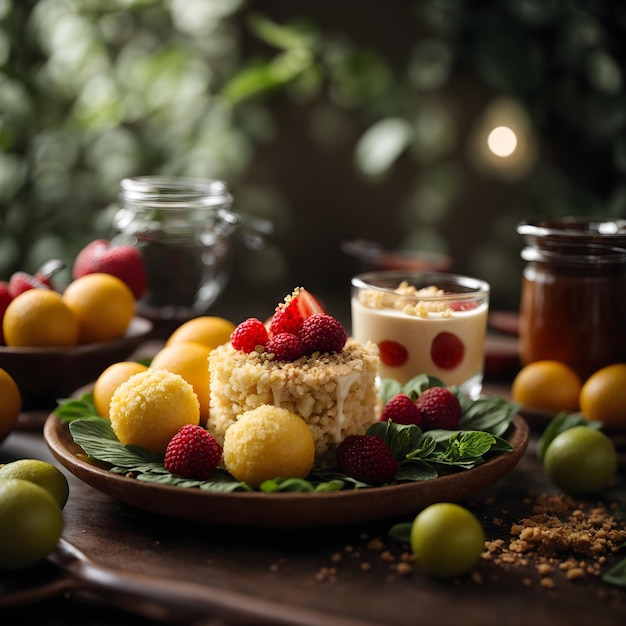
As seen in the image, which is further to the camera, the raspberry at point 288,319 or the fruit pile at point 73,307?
the fruit pile at point 73,307

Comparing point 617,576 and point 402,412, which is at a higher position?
point 402,412

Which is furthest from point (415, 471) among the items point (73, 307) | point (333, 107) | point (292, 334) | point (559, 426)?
point (333, 107)

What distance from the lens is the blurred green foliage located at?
Answer: 2.38 metres

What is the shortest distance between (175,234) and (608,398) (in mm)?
925

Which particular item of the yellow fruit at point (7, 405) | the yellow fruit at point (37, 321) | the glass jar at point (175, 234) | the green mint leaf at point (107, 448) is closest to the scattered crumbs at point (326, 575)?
the green mint leaf at point (107, 448)

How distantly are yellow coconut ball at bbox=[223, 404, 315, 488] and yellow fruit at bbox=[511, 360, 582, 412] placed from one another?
566 mm

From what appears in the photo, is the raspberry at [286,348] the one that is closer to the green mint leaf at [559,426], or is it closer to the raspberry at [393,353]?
the raspberry at [393,353]

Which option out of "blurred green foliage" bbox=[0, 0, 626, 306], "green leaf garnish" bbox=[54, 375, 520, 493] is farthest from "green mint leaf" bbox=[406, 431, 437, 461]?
"blurred green foliage" bbox=[0, 0, 626, 306]

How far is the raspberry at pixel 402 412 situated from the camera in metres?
1.22

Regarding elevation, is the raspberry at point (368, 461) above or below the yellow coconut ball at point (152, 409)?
below

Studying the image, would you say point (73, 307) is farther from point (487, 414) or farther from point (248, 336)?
point (487, 414)

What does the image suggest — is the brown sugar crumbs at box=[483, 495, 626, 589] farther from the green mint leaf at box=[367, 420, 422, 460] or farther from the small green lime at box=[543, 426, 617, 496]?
the green mint leaf at box=[367, 420, 422, 460]

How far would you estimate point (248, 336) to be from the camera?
1.21 meters

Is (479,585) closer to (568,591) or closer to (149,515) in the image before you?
(568,591)
